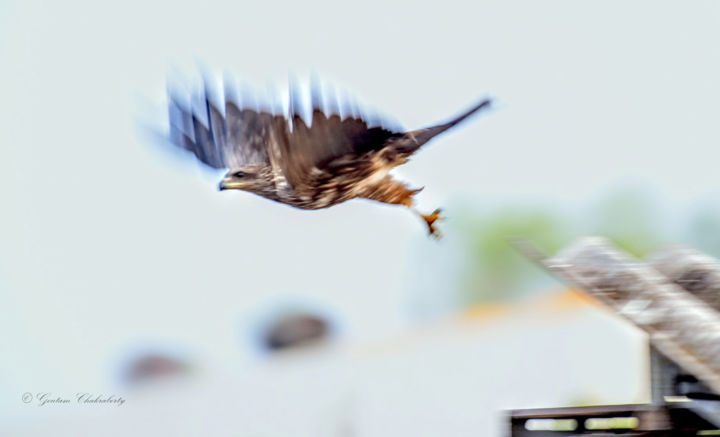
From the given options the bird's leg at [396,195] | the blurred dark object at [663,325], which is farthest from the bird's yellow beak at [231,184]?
the blurred dark object at [663,325]

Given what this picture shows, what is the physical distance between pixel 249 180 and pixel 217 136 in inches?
6.4

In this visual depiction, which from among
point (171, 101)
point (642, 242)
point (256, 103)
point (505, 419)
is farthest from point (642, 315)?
point (642, 242)

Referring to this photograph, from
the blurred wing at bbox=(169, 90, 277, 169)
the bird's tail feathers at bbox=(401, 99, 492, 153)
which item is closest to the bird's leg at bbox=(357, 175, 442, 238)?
the bird's tail feathers at bbox=(401, 99, 492, 153)

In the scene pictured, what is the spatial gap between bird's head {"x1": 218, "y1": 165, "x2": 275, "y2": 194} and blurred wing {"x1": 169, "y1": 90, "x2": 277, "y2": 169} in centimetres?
2

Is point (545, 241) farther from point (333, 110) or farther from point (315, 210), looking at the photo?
point (333, 110)

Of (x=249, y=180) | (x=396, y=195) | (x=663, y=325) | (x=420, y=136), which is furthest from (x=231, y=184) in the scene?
(x=663, y=325)

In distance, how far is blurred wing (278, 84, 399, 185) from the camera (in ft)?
7.56

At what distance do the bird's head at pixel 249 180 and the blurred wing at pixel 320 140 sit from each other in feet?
0.66

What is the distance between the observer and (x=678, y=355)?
2.52 metres

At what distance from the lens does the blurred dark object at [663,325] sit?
2502 millimetres

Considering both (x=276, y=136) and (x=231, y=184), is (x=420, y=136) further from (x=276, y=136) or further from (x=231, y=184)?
(x=231, y=184)

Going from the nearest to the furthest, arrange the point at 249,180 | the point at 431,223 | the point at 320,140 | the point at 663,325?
the point at 320,140 < the point at 663,325 < the point at 249,180 < the point at 431,223

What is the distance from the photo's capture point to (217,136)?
2.85 metres

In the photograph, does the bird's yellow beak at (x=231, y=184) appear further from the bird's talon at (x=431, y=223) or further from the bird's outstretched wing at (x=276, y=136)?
the bird's talon at (x=431, y=223)
